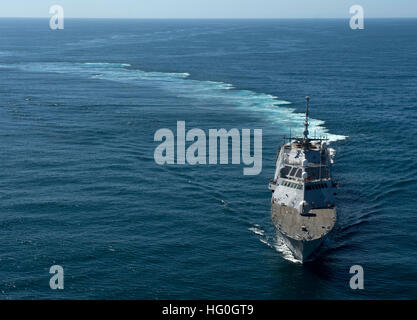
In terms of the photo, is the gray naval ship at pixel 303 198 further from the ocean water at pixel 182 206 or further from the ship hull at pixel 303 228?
the ocean water at pixel 182 206

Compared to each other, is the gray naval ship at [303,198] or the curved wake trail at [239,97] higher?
the curved wake trail at [239,97]

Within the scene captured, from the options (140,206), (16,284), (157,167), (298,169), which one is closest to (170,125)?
(157,167)

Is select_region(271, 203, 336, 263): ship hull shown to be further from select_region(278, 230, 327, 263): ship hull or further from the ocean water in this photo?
the ocean water

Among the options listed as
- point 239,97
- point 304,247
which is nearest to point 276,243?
point 304,247

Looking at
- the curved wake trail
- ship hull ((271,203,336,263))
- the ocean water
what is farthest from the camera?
the curved wake trail

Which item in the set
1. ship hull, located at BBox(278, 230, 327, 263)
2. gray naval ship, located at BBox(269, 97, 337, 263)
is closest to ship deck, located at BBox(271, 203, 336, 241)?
gray naval ship, located at BBox(269, 97, 337, 263)

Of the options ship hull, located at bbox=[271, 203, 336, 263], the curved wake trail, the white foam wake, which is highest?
the curved wake trail

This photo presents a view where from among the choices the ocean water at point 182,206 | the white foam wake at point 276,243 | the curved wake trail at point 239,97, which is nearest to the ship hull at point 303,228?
the white foam wake at point 276,243

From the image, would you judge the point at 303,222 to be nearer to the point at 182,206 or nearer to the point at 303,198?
the point at 303,198

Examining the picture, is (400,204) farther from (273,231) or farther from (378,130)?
(378,130)
